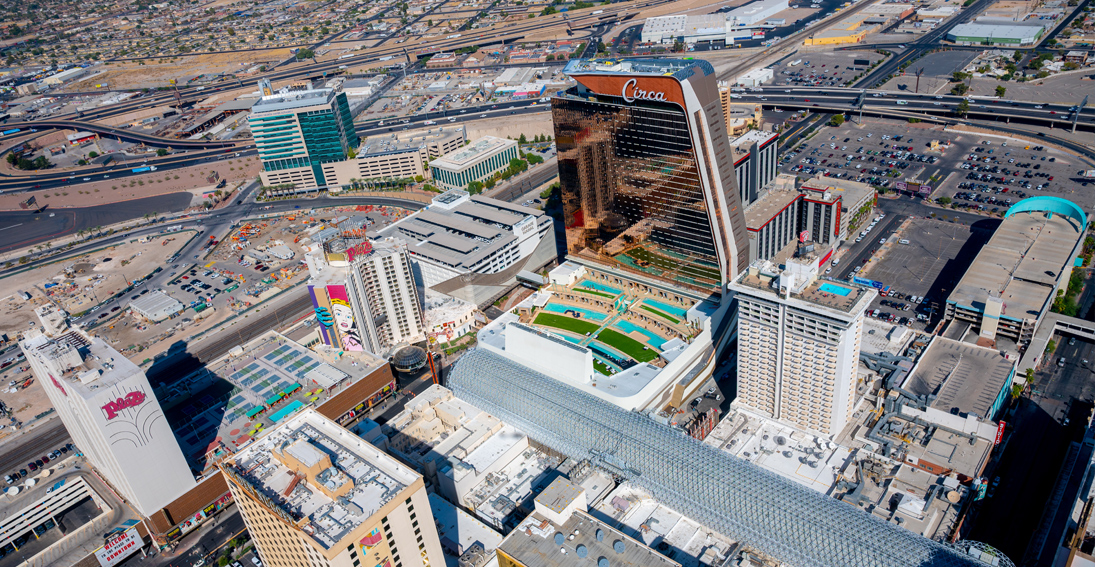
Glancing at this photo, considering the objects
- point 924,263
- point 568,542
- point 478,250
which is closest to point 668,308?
point 478,250

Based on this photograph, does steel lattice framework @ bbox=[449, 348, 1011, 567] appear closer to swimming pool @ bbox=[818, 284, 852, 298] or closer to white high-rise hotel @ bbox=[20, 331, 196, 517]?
swimming pool @ bbox=[818, 284, 852, 298]

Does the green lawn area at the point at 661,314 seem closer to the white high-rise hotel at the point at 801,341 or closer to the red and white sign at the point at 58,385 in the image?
the white high-rise hotel at the point at 801,341

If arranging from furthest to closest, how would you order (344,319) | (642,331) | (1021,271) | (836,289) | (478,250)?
(478,250) < (1021,271) < (344,319) < (642,331) < (836,289)

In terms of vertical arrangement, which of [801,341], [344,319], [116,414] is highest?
[116,414]

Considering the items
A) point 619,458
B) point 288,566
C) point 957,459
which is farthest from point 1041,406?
point 288,566

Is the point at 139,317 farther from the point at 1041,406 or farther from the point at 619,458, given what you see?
the point at 1041,406

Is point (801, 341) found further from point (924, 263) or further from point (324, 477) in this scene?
point (924, 263)

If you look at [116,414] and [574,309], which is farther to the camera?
[574,309]
